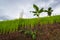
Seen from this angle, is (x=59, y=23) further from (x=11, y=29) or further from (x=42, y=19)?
(x=11, y=29)

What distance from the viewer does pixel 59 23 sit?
27.3 meters

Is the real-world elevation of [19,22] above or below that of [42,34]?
above

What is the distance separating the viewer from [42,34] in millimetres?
24141

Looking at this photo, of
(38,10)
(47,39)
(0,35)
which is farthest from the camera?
(38,10)

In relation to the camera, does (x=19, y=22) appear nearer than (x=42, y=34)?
No

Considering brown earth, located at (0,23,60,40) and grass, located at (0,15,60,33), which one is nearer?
brown earth, located at (0,23,60,40)

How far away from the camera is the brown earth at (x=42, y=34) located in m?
23.5

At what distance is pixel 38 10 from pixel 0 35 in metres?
6.39

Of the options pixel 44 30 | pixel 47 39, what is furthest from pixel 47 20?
pixel 47 39

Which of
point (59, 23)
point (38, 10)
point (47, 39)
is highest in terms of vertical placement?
point (38, 10)

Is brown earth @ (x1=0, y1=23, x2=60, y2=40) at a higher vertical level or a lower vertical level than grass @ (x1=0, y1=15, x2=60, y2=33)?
lower

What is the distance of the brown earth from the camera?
23.5m

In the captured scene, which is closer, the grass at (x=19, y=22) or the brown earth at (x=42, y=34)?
the brown earth at (x=42, y=34)

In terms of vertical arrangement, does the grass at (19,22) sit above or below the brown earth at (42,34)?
above
